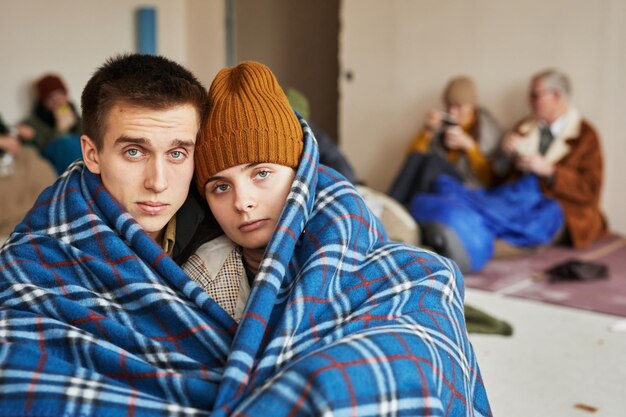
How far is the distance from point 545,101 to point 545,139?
24 cm

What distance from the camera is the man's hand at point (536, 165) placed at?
4.29m

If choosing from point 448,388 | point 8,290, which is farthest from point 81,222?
point 448,388

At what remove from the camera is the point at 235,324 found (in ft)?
4.03

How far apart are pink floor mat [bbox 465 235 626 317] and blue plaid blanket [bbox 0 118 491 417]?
1.93 metres

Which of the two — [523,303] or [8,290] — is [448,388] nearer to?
[8,290]

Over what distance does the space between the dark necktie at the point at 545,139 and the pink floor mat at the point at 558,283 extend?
64 centimetres

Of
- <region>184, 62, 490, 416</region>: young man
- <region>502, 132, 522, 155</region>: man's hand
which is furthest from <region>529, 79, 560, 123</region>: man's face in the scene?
<region>184, 62, 490, 416</region>: young man

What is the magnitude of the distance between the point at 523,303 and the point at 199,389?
2.27m

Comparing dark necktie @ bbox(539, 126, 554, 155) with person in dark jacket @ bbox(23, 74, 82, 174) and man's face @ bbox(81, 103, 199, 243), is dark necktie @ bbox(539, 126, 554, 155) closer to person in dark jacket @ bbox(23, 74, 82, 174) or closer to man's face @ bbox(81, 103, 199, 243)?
person in dark jacket @ bbox(23, 74, 82, 174)

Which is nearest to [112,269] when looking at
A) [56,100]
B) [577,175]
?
[577,175]

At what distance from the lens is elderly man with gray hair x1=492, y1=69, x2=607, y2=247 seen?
4344 millimetres

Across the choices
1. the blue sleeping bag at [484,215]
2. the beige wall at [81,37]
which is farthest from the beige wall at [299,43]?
the blue sleeping bag at [484,215]

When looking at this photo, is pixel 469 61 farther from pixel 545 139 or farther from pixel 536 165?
pixel 536 165

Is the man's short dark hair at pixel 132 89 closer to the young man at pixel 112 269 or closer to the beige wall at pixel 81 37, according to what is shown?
the young man at pixel 112 269
